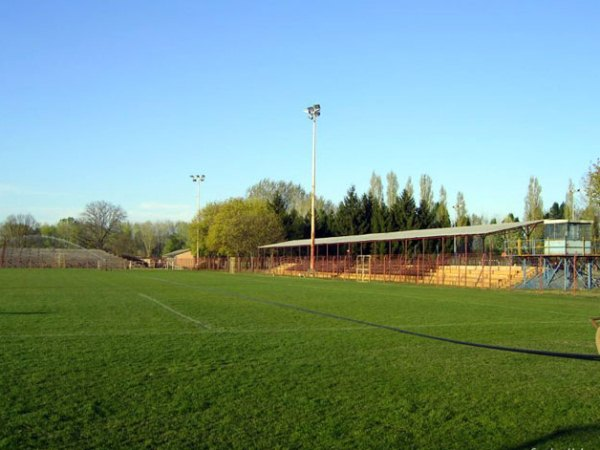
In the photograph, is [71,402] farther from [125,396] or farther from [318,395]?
[318,395]

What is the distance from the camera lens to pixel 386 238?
4816cm

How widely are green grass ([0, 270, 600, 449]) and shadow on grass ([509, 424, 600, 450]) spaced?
2 centimetres

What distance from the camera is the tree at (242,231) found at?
3027 inches

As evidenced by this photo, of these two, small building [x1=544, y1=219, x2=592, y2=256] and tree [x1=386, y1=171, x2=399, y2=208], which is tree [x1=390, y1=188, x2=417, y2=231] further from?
small building [x1=544, y1=219, x2=592, y2=256]

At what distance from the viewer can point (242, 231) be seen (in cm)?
7712

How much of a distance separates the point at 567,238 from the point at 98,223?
11000 centimetres

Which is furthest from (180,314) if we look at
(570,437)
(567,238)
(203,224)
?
(203,224)

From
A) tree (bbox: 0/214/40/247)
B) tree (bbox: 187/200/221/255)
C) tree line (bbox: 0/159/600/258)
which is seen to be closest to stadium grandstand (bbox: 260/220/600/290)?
tree line (bbox: 0/159/600/258)

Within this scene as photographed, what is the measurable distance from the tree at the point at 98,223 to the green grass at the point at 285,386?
118 metres

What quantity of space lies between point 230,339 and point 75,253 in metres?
96.4

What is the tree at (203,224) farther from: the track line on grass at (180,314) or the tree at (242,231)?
the track line on grass at (180,314)

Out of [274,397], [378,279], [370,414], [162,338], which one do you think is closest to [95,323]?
[162,338]

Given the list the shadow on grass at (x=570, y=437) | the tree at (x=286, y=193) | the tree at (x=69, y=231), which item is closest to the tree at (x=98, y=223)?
the tree at (x=69, y=231)

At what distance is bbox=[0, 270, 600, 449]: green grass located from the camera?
6.07 m
